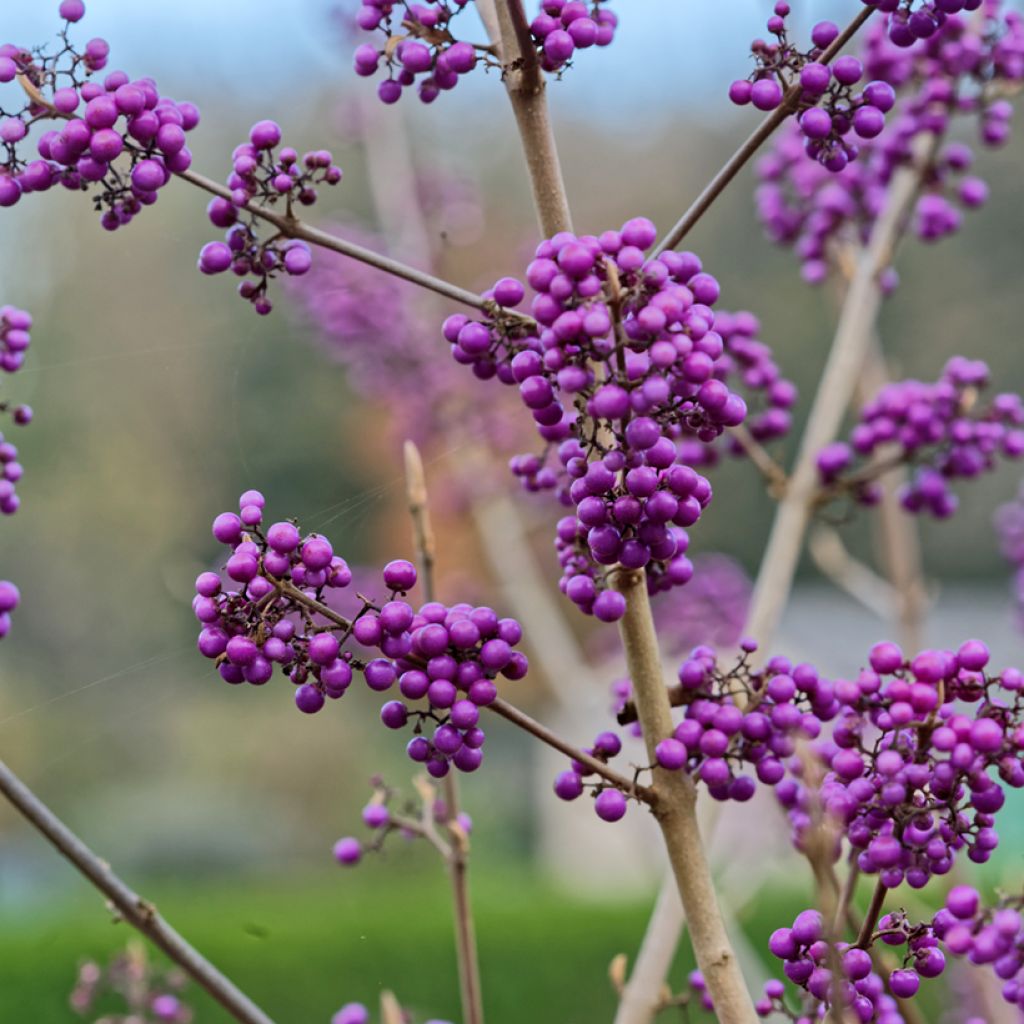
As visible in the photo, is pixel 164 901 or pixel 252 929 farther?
pixel 164 901

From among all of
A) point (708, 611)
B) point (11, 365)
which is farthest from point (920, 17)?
point (708, 611)

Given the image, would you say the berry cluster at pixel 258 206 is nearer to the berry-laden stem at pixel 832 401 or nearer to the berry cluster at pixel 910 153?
the berry-laden stem at pixel 832 401

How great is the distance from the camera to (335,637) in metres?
0.59

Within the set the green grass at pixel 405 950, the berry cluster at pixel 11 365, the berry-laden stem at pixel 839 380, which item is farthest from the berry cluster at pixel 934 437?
the green grass at pixel 405 950

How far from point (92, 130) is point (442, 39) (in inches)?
7.2

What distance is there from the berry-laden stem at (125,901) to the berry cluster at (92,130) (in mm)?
303

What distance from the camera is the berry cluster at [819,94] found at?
0.66 metres

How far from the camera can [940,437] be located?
1287 mm

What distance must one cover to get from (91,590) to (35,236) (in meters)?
3.10

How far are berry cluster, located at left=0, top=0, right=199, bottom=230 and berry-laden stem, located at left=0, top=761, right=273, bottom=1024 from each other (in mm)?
303

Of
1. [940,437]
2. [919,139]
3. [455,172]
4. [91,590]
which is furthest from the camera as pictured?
[91,590]

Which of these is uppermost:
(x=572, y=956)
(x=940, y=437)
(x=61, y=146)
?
(x=572, y=956)

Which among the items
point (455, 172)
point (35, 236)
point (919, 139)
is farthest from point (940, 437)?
point (35, 236)

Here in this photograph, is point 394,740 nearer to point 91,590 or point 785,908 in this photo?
point 91,590
